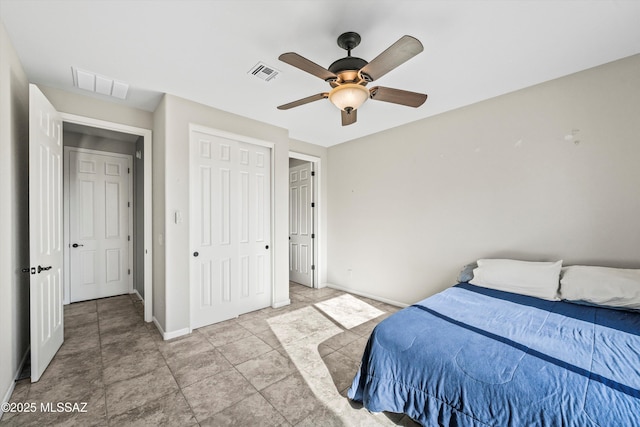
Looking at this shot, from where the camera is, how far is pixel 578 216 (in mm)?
2393

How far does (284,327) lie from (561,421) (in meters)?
2.52

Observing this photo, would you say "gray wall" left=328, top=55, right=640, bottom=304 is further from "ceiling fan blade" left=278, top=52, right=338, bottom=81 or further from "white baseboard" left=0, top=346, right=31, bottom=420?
"white baseboard" left=0, top=346, right=31, bottom=420

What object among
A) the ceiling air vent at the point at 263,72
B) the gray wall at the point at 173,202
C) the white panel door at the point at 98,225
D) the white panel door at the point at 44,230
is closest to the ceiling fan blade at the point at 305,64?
the ceiling air vent at the point at 263,72

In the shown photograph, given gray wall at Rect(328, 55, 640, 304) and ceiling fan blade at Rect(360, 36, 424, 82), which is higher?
ceiling fan blade at Rect(360, 36, 424, 82)

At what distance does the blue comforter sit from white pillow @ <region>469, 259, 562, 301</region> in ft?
0.65

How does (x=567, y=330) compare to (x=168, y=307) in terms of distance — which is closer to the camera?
(x=567, y=330)

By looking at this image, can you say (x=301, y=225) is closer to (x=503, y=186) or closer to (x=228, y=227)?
(x=228, y=227)

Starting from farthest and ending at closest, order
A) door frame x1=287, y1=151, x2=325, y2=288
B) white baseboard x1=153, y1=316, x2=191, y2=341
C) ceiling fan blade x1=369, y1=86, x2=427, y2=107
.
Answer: door frame x1=287, y1=151, x2=325, y2=288 → white baseboard x1=153, y1=316, x2=191, y2=341 → ceiling fan blade x1=369, y1=86, x2=427, y2=107

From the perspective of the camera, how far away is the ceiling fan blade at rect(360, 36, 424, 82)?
1398mm

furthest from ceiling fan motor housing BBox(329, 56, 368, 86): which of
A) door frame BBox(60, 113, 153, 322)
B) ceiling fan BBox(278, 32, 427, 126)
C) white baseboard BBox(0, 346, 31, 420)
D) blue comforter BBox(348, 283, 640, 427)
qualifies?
white baseboard BBox(0, 346, 31, 420)

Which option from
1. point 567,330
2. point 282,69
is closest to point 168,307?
point 282,69

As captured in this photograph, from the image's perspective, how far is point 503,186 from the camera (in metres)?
2.82

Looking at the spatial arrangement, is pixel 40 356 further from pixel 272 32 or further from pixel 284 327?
pixel 272 32

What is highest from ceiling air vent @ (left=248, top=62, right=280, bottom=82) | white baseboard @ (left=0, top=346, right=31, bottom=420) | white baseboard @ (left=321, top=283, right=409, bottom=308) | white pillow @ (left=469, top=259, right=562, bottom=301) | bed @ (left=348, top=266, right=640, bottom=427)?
ceiling air vent @ (left=248, top=62, right=280, bottom=82)
